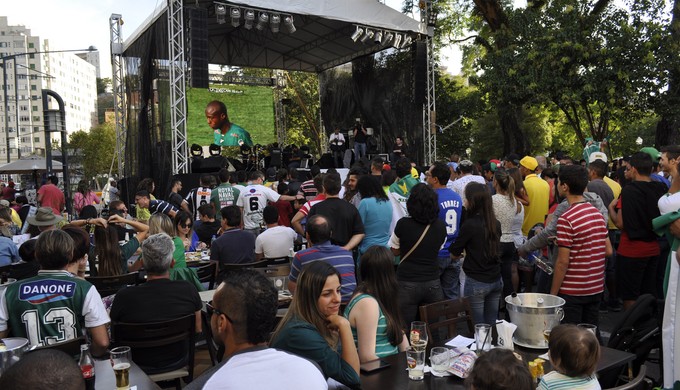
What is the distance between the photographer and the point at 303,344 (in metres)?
2.26

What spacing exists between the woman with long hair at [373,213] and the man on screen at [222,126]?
12045 millimetres

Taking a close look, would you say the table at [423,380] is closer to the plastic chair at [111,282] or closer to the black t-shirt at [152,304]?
the black t-shirt at [152,304]

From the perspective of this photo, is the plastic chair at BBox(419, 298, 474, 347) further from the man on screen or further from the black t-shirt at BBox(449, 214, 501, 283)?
the man on screen

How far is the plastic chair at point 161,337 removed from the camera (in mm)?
3318

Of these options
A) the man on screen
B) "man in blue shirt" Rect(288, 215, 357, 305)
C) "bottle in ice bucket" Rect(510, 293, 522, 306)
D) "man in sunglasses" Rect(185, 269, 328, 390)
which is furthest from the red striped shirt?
the man on screen

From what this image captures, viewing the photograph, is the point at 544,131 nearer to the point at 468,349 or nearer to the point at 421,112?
the point at 421,112

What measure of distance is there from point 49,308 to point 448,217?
3.49 m

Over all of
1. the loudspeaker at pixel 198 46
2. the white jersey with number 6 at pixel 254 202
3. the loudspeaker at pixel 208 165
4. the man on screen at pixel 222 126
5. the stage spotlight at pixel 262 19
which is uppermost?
the stage spotlight at pixel 262 19

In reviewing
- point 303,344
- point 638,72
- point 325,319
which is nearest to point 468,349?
point 325,319

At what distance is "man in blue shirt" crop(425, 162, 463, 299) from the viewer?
16.7 feet

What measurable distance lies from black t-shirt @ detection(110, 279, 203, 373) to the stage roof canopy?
10387 mm

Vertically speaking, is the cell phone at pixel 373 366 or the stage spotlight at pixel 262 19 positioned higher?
the stage spotlight at pixel 262 19

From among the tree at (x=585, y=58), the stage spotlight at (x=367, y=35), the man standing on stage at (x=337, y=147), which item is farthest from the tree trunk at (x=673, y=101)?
the man standing on stage at (x=337, y=147)

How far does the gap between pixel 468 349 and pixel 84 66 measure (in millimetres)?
154569
